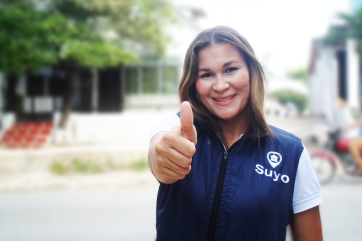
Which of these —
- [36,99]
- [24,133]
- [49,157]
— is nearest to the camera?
[49,157]

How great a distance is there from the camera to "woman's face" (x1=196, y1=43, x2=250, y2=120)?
1239mm

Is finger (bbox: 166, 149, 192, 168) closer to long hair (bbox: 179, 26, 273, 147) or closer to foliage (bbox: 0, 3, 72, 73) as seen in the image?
long hair (bbox: 179, 26, 273, 147)

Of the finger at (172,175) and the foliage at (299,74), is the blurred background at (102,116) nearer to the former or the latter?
the finger at (172,175)

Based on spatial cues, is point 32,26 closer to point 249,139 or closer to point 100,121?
point 100,121

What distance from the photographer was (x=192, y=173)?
3.82 feet

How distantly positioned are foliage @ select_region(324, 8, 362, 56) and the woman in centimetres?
986

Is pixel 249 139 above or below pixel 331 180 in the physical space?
above

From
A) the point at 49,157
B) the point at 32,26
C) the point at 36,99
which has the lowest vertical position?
the point at 49,157

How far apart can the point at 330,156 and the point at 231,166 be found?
5.62 metres

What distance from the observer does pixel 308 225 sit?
49.6 inches

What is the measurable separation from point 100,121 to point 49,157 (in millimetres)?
3231

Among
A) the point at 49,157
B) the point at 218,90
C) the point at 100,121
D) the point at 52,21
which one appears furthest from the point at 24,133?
the point at 218,90

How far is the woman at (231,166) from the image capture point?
1143 millimetres

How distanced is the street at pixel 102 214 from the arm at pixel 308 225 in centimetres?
293
